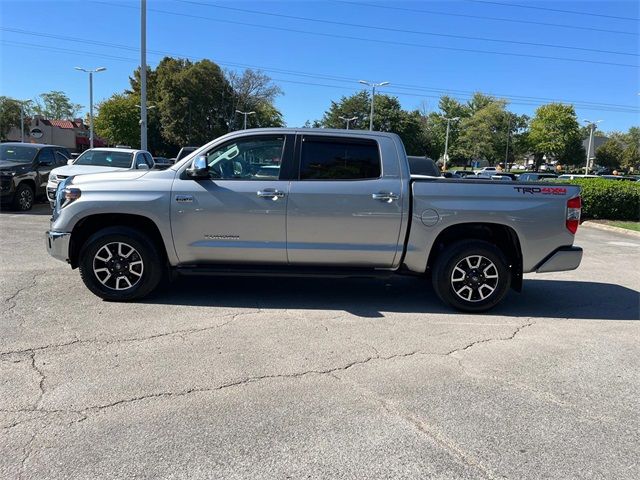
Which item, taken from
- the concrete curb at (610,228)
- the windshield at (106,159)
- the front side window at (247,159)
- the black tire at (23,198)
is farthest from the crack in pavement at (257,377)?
the black tire at (23,198)

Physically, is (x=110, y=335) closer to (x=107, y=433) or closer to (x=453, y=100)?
(x=107, y=433)

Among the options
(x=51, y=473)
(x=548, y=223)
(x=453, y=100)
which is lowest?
(x=51, y=473)

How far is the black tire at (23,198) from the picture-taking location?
44.0ft

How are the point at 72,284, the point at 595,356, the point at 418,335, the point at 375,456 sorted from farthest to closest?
the point at 72,284, the point at 418,335, the point at 595,356, the point at 375,456

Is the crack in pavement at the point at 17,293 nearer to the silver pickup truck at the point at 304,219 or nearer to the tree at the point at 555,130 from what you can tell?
the silver pickup truck at the point at 304,219

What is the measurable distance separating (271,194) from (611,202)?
14.9m

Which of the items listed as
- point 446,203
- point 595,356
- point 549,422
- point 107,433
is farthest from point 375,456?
point 446,203

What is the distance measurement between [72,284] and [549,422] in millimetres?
5563

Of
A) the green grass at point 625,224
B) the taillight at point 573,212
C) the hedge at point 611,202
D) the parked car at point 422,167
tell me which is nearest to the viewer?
the taillight at point 573,212

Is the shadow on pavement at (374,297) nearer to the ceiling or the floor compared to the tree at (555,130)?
nearer to the floor

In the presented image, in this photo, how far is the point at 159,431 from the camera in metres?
3.14

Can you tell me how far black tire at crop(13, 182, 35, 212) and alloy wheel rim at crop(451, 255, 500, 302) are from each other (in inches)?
480

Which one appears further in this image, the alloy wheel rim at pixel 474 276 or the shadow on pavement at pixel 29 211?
the shadow on pavement at pixel 29 211

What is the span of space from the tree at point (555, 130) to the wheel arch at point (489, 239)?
80.3 metres
